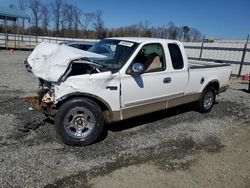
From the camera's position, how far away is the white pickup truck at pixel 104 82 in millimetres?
4305

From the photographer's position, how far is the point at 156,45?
5445 millimetres

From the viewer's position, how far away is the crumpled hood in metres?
4.28

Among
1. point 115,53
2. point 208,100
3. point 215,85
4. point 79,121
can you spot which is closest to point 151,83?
point 115,53

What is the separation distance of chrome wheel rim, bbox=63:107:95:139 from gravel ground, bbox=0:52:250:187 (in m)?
0.27

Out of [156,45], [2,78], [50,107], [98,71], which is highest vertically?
[156,45]

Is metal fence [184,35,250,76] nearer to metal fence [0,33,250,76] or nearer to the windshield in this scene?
metal fence [0,33,250,76]

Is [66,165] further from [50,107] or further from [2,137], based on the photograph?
[2,137]

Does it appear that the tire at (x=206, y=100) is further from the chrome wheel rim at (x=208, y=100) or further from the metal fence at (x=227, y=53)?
the metal fence at (x=227, y=53)

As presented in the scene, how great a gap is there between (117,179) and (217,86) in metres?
4.84

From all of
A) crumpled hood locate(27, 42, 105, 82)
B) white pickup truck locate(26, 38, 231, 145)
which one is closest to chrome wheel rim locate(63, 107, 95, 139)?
white pickup truck locate(26, 38, 231, 145)

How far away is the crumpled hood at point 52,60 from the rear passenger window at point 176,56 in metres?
1.80

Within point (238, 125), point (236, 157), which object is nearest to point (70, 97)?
point (236, 157)

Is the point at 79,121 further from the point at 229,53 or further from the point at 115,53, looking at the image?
the point at 229,53

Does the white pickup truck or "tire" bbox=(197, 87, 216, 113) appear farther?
"tire" bbox=(197, 87, 216, 113)
